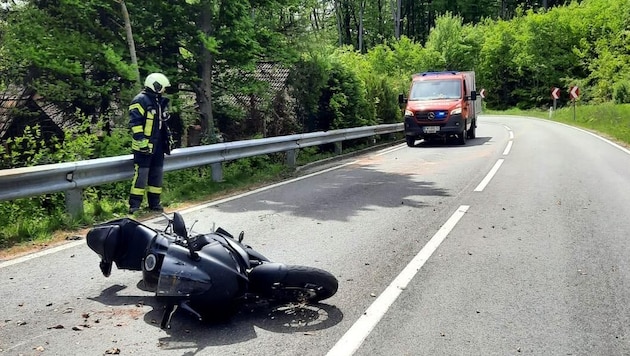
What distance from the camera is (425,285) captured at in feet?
16.1

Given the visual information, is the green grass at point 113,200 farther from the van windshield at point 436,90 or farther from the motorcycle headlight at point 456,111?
the van windshield at point 436,90

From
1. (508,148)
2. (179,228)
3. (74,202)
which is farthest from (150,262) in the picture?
(508,148)

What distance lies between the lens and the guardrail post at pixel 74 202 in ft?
23.9

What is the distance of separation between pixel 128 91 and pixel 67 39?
1.57 m

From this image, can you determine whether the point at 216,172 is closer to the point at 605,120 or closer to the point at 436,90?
the point at 436,90

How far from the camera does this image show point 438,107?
1961 cm

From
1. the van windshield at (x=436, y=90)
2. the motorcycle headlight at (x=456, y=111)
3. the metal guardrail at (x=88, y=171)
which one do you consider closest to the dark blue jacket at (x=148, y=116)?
the metal guardrail at (x=88, y=171)

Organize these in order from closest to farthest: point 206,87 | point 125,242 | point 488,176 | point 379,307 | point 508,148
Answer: point 379,307
point 125,242
point 488,176
point 206,87
point 508,148

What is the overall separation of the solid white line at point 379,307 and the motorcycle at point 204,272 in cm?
36

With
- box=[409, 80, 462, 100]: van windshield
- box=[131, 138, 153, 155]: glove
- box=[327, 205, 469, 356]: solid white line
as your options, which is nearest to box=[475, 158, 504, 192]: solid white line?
box=[327, 205, 469, 356]: solid white line


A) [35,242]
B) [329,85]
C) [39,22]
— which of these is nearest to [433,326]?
[35,242]

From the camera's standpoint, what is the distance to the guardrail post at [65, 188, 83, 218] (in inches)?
287

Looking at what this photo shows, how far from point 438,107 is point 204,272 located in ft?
55.2

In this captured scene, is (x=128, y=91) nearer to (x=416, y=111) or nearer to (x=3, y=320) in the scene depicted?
(x=3, y=320)
